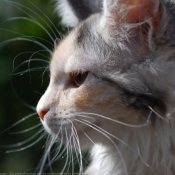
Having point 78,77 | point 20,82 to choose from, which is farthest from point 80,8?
point 20,82

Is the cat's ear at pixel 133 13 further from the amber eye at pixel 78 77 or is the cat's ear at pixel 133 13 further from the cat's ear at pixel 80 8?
the cat's ear at pixel 80 8

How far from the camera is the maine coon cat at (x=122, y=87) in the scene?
42.5 inches

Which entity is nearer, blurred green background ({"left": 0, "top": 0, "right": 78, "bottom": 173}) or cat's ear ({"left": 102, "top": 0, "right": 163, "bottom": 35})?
cat's ear ({"left": 102, "top": 0, "right": 163, "bottom": 35})

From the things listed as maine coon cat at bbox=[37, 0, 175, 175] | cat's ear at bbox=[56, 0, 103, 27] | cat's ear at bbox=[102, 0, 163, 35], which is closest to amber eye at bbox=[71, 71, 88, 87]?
maine coon cat at bbox=[37, 0, 175, 175]

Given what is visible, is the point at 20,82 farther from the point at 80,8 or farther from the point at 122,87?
the point at 122,87

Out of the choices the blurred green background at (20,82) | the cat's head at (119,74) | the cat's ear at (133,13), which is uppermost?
the cat's ear at (133,13)

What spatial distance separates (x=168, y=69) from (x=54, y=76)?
1.17ft

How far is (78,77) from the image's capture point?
3.83 ft

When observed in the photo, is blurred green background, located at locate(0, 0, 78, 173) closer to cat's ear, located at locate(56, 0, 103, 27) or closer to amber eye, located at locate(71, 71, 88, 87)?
cat's ear, located at locate(56, 0, 103, 27)

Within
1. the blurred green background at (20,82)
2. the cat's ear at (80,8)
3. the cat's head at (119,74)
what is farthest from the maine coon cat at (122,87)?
the blurred green background at (20,82)

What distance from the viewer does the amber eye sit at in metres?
1.15

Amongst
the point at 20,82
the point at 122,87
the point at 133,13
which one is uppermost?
the point at 133,13

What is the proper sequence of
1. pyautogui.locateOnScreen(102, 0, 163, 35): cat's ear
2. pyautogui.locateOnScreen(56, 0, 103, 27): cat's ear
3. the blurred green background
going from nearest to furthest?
pyautogui.locateOnScreen(102, 0, 163, 35): cat's ear
pyautogui.locateOnScreen(56, 0, 103, 27): cat's ear
the blurred green background

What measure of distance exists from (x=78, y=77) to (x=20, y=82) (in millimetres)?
973
